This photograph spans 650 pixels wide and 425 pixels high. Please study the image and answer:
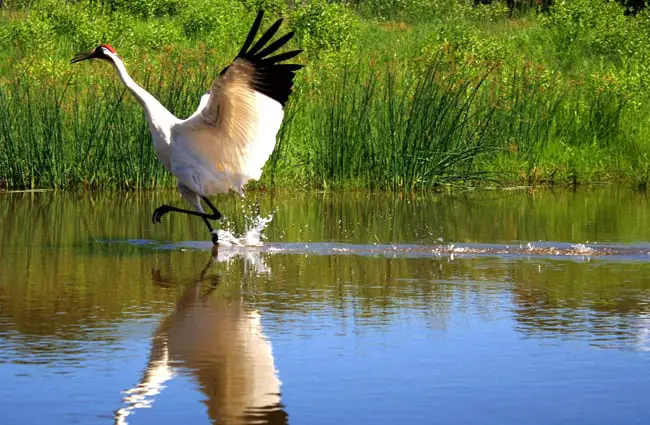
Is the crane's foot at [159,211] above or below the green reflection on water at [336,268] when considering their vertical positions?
above

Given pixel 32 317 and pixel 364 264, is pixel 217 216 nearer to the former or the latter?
pixel 364 264

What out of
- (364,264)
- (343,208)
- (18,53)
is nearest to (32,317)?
(364,264)

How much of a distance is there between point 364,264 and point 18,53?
16.7m

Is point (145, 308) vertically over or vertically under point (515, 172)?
under

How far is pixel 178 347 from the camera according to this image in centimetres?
670

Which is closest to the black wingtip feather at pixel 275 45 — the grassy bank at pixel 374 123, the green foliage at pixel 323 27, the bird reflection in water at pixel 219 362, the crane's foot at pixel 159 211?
the crane's foot at pixel 159 211

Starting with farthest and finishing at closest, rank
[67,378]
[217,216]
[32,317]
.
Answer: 1. [217,216]
2. [32,317]
3. [67,378]

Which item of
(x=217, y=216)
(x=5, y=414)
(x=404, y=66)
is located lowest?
(x=5, y=414)

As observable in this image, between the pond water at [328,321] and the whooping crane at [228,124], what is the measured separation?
538 millimetres

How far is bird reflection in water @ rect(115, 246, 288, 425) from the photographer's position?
5454mm

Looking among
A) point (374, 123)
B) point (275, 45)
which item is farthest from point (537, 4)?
point (275, 45)

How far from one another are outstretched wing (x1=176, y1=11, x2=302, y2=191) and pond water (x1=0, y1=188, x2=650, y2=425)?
719 millimetres

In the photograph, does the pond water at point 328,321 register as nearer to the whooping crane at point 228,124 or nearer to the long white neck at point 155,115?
the whooping crane at point 228,124

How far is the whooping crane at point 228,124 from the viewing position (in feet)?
34.3
